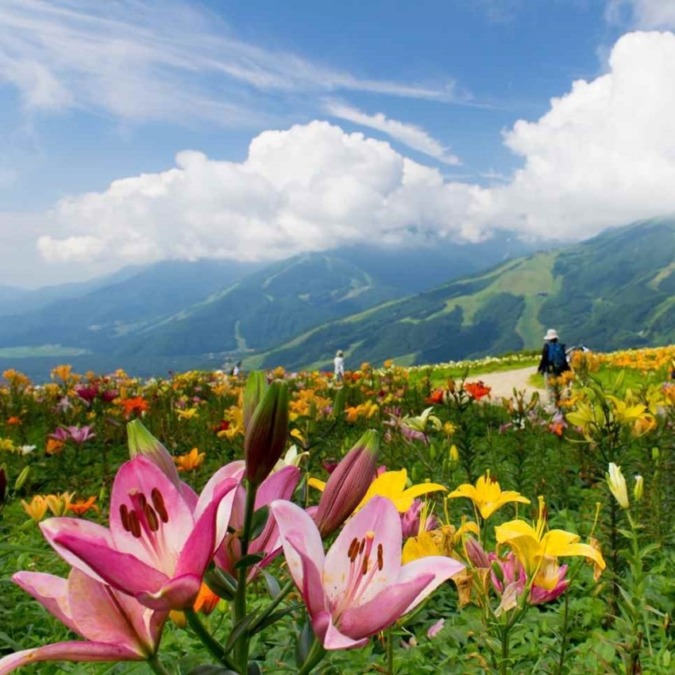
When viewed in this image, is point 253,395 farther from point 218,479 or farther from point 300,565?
point 300,565

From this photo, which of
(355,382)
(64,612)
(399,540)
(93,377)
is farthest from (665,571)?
(93,377)

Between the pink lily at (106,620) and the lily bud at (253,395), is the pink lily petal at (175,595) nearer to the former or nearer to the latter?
the pink lily at (106,620)

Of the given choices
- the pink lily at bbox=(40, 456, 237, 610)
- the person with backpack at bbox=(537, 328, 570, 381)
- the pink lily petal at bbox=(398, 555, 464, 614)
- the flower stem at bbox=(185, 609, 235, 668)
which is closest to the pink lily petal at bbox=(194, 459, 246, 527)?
the pink lily at bbox=(40, 456, 237, 610)

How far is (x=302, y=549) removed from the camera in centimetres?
65

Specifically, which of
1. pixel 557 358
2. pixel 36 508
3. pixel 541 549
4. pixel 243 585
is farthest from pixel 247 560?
pixel 557 358

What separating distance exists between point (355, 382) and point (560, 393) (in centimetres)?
391

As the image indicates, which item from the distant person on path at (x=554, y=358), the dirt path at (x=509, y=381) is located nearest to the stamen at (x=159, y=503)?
the distant person on path at (x=554, y=358)

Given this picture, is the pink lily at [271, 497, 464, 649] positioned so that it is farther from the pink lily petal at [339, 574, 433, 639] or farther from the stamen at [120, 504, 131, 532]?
the stamen at [120, 504, 131, 532]

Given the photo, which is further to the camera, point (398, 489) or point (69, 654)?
point (398, 489)

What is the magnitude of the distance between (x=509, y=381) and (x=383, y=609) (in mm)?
16589

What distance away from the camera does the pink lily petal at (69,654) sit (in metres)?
0.61

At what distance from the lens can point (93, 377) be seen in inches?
371

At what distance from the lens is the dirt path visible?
1452cm

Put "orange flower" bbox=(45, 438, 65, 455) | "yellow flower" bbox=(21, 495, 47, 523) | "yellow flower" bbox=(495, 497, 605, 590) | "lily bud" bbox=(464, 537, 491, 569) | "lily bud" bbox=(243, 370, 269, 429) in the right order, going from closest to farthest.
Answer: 1. "lily bud" bbox=(243, 370, 269, 429)
2. "yellow flower" bbox=(495, 497, 605, 590)
3. "lily bud" bbox=(464, 537, 491, 569)
4. "yellow flower" bbox=(21, 495, 47, 523)
5. "orange flower" bbox=(45, 438, 65, 455)
